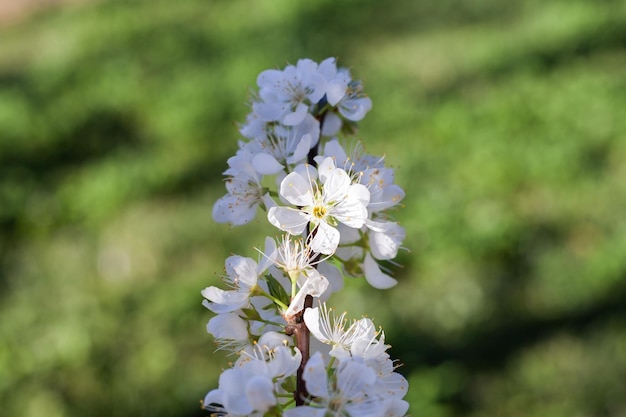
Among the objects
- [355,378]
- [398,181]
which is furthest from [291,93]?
[398,181]

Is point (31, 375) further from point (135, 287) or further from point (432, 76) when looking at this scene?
point (432, 76)

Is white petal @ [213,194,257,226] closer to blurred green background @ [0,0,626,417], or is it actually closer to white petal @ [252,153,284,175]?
white petal @ [252,153,284,175]

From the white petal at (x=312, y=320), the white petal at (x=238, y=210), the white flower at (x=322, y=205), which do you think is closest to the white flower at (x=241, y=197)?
the white petal at (x=238, y=210)

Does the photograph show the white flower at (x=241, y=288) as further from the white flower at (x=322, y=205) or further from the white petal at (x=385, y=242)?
the white petal at (x=385, y=242)

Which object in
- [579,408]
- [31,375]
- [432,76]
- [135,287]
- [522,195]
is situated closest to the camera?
[579,408]

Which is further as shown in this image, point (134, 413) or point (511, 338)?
point (511, 338)

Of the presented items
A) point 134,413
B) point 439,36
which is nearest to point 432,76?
point 439,36

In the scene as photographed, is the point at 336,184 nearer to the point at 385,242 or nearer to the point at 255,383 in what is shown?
the point at 385,242
